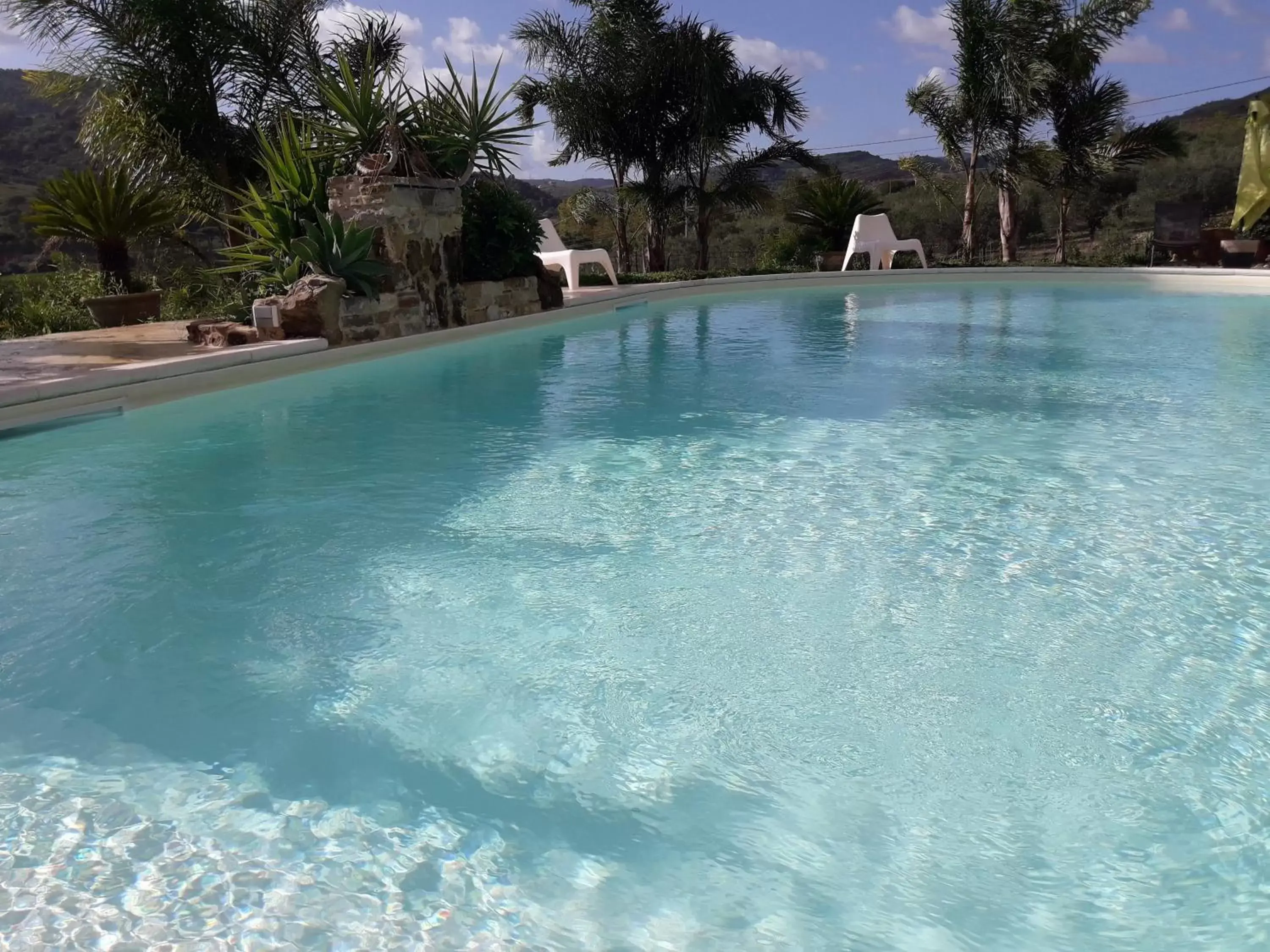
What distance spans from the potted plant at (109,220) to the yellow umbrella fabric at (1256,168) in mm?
15981

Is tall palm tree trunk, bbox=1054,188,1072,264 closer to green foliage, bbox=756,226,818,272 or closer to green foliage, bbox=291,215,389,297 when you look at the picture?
green foliage, bbox=756,226,818,272

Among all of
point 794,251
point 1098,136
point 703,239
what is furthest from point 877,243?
point 1098,136

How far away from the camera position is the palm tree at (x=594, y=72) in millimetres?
17234

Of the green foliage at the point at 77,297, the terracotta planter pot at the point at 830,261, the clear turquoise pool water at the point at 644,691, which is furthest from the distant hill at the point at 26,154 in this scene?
the clear turquoise pool water at the point at 644,691

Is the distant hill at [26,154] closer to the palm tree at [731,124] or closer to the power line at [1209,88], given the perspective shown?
the palm tree at [731,124]

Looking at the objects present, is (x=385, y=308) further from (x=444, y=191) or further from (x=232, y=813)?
(x=232, y=813)

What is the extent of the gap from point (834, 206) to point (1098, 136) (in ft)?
16.2

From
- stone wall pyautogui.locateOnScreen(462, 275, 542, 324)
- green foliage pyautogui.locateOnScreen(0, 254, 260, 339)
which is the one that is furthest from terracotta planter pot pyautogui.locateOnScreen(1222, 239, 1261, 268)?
green foliage pyautogui.locateOnScreen(0, 254, 260, 339)

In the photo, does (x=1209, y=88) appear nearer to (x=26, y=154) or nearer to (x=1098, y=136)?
(x=1098, y=136)

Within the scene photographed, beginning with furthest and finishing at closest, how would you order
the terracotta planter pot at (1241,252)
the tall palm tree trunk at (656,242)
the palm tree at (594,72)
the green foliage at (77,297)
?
the tall palm tree trunk at (656,242), the palm tree at (594,72), the terracotta planter pot at (1241,252), the green foliage at (77,297)

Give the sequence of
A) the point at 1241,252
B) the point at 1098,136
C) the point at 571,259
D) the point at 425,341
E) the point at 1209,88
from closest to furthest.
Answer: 1. the point at 425,341
2. the point at 571,259
3. the point at 1241,252
4. the point at 1098,136
5. the point at 1209,88

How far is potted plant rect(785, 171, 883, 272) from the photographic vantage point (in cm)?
1934

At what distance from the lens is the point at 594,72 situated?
17.5 metres

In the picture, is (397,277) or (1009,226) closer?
(397,277)
